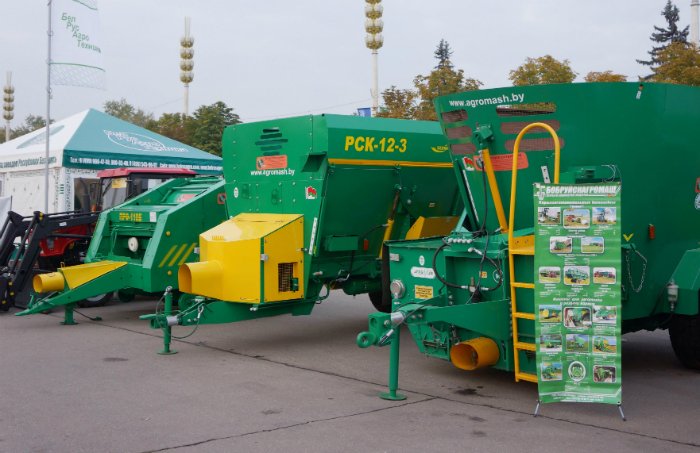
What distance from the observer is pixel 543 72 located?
2506 cm

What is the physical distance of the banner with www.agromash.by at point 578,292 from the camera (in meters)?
5.57

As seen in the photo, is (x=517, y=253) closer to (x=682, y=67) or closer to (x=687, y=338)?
(x=687, y=338)

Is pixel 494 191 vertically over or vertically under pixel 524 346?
over

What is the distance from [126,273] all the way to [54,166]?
372 inches

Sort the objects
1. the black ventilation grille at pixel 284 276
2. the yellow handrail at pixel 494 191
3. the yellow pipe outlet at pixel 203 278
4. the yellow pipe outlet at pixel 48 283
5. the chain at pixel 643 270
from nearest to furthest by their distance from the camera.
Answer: the chain at pixel 643 270, the yellow handrail at pixel 494 191, the yellow pipe outlet at pixel 203 278, the black ventilation grille at pixel 284 276, the yellow pipe outlet at pixel 48 283

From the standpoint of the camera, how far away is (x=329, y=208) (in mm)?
8734

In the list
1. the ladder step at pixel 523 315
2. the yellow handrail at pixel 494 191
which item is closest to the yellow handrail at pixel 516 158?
the yellow handrail at pixel 494 191

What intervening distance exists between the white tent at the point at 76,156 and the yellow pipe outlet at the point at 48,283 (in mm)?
9068

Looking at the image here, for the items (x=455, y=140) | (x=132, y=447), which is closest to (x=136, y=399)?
(x=132, y=447)

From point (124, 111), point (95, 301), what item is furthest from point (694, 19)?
point (124, 111)

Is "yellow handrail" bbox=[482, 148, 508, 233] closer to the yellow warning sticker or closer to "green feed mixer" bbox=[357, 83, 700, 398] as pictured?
"green feed mixer" bbox=[357, 83, 700, 398]

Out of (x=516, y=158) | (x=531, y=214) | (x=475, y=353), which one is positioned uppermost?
(x=516, y=158)

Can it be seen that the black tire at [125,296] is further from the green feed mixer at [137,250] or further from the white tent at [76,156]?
the white tent at [76,156]

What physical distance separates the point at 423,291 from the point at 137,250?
5.40 meters
